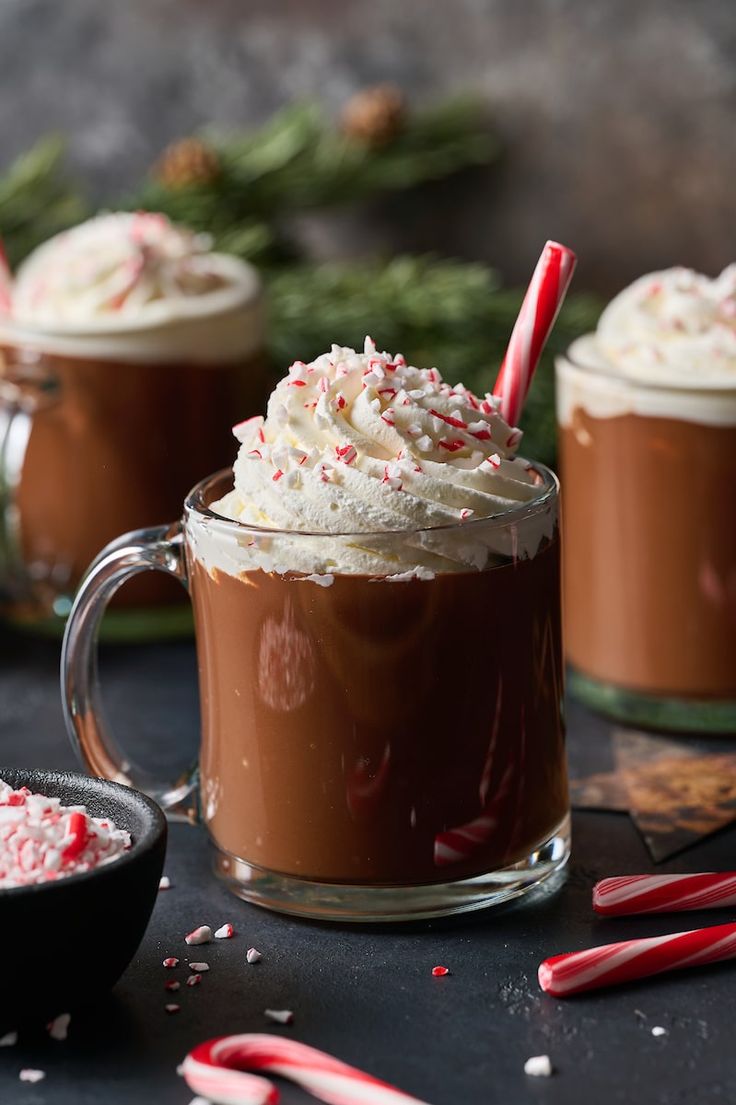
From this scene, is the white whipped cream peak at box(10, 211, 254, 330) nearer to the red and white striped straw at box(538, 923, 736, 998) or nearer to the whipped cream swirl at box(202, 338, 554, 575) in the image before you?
the whipped cream swirl at box(202, 338, 554, 575)

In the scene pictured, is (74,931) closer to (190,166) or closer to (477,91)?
(190,166)

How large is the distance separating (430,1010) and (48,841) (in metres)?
0.26

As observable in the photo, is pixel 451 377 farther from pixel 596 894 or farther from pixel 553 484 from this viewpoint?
pixel 596 894

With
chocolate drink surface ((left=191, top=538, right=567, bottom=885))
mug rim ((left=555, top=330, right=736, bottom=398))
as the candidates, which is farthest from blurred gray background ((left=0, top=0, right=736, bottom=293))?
chocolate drink surface ((left=191, top=538, right=567, bottom=885))

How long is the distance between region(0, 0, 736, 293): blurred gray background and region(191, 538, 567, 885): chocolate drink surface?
1066 mm

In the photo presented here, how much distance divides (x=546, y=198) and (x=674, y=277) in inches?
27.1

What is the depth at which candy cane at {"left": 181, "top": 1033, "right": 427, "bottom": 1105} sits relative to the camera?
886 mm

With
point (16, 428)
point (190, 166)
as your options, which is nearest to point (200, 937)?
point (16, 428)

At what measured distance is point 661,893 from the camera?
1.11 meters

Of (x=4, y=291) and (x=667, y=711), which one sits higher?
(x=4, y=291)

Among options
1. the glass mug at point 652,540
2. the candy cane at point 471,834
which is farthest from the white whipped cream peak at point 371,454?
the glass mug at point 652,540

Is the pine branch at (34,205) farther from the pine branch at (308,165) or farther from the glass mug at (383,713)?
the glass mug at (383,713)

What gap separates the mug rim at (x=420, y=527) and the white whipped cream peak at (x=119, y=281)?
0.55 metres

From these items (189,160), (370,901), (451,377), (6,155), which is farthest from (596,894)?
(6,155)
